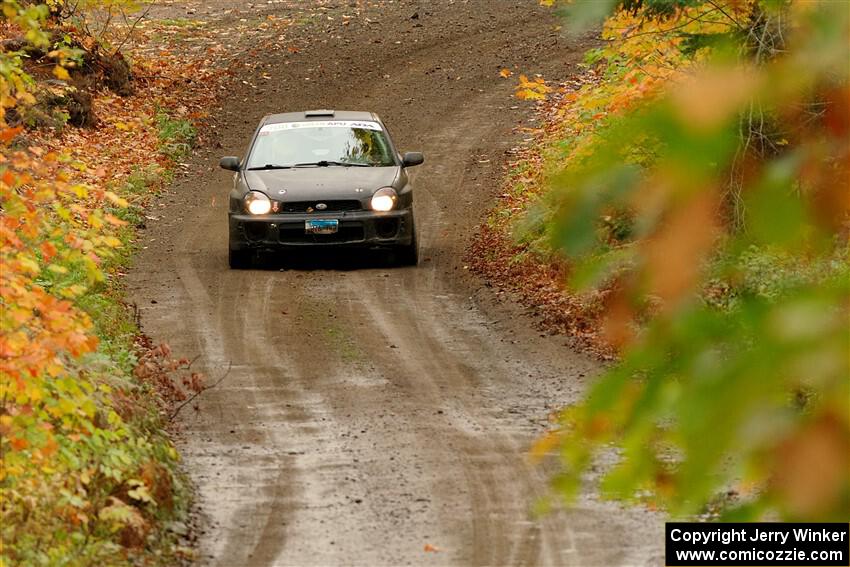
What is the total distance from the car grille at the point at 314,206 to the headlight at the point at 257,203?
0.16 metres

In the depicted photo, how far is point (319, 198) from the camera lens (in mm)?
14961

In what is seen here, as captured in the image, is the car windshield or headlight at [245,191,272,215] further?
the car windshield

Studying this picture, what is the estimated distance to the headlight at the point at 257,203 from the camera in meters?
15.1

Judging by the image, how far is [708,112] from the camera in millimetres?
1188

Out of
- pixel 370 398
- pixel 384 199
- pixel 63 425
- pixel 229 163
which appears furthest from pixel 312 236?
pixel 63 425

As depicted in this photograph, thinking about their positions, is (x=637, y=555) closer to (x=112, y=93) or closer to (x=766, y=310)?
(x=766, y=310)

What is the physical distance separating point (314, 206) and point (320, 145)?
3.91 ft

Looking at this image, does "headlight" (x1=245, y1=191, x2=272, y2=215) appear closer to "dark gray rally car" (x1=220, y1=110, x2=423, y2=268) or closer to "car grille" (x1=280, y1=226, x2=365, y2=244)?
"dark gray rally car" (x1=220, y1=110, x2=423, y2=268)

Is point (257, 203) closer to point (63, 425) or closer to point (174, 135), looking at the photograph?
point (63, 425)

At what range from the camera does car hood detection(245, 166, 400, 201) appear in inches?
591

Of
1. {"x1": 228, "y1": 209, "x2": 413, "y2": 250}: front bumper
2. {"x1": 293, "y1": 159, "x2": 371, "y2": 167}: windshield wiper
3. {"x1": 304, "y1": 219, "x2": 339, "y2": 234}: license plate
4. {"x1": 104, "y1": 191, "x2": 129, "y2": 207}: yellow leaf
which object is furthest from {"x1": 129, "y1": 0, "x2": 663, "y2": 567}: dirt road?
{"x1": 104, "y1": 191, "x2": 129, "y2": 207}: yellow leaf

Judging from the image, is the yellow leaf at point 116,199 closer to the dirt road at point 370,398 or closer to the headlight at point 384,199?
the dirt road at point 370,398

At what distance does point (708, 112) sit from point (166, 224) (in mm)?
17845

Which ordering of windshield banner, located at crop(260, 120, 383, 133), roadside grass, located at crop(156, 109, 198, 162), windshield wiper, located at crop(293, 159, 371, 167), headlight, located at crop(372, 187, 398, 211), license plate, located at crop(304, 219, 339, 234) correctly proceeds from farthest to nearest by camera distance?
roadside grass, located at crop(156, 109, 198, 162)
windshield banner, located at crop(260, 120, 383, 133)
windshield wiper, located at crop(293, 159, 371, 167)
headlight, located at crop(372, 187, 398, 211)
license plate, located at crop(304, 219, 339, 234)
